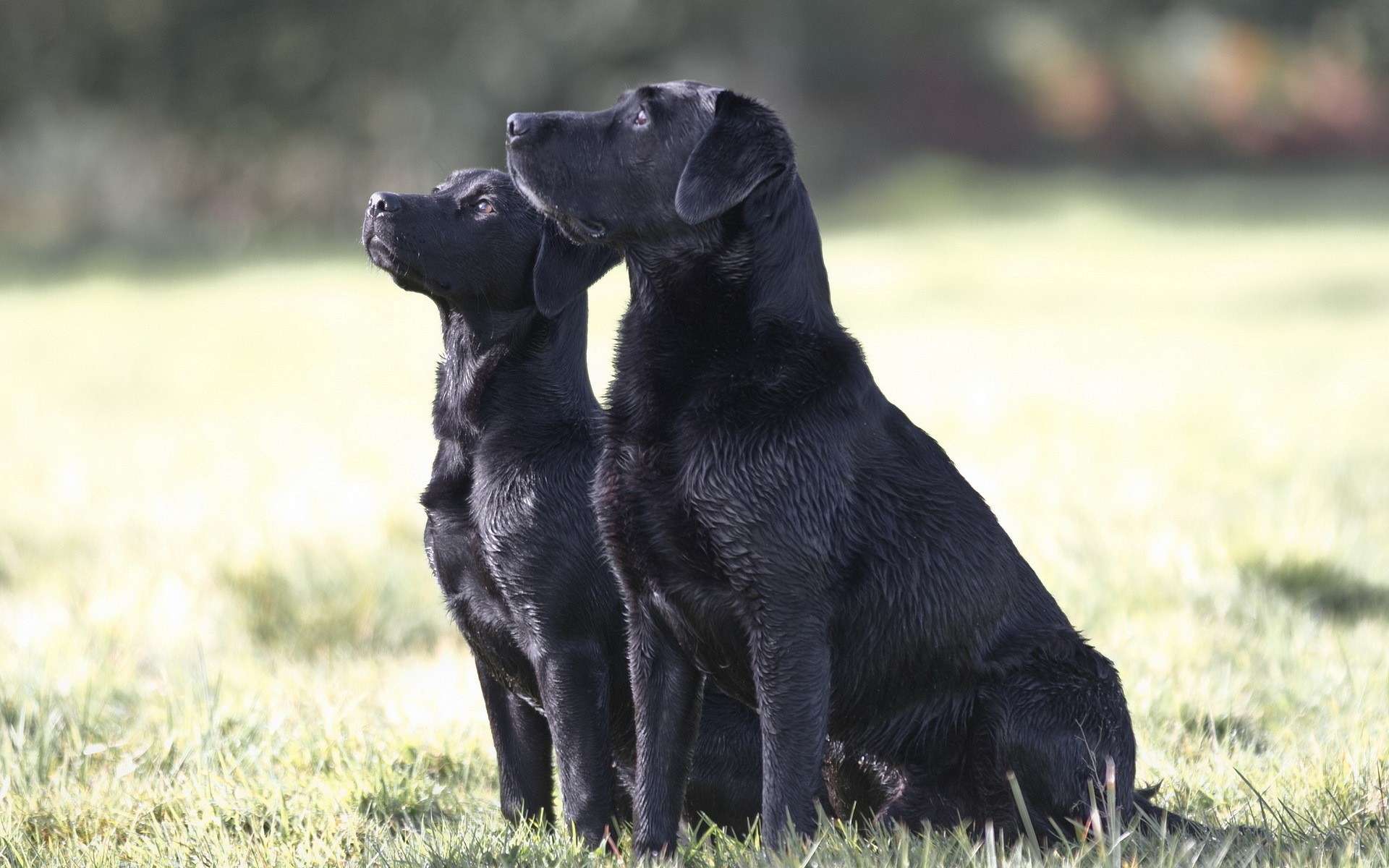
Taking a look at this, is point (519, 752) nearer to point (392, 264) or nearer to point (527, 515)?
point (527, 515)

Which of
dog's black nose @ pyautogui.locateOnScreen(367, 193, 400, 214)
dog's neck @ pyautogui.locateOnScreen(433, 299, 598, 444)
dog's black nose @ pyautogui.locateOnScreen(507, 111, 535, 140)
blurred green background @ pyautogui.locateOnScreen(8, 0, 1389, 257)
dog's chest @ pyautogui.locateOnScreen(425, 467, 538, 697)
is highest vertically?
blurred green background @ pyautogui.locateOnScreen(8, 0, 1389, 257)

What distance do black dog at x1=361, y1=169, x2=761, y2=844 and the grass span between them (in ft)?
0.90

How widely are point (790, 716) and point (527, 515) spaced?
2.80ft

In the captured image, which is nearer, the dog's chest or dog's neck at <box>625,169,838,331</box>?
dog's neck at <box>625,169,838,331</box>

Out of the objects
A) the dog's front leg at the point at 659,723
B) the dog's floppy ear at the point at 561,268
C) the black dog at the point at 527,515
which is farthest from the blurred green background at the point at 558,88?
the dog's front leg at the point at 659,723

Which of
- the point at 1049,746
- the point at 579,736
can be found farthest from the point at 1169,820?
the point at 579,736

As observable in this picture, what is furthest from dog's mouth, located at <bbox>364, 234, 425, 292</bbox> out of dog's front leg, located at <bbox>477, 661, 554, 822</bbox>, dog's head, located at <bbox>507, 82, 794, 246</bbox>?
dog's front leg, located at <bbox>477, 661, 554, 822</bbox>

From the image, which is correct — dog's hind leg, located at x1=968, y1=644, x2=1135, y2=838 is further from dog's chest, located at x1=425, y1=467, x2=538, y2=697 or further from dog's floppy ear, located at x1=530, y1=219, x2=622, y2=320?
dog's floppy ear, located at x1=530, y1=219, x2=622, y2=320

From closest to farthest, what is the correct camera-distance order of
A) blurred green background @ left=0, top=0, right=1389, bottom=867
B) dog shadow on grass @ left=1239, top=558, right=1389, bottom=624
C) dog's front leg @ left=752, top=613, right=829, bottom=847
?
dog's front leg @ left=752, top=613, right=829, bottom=847
blurred green background @ left=0, top=0, right=1389, bottom=867
dog shadow on grass @ left=1239, top=558, right=1389, bottom=624

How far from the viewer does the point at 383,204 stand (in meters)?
3.72

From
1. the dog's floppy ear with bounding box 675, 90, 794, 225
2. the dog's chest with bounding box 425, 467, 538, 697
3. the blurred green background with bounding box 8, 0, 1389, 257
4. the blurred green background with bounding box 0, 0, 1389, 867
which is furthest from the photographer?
the blurred green background with bounding box 8, 0, 1389, 257

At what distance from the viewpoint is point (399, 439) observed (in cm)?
971

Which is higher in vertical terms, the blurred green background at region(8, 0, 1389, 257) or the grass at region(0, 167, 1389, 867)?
the blurred green background at region(8, 0, 1389, 257)

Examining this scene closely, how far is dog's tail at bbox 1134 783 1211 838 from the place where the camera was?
320 cm
